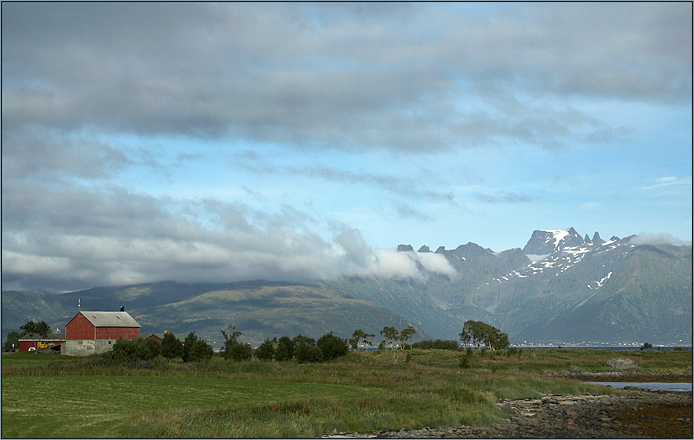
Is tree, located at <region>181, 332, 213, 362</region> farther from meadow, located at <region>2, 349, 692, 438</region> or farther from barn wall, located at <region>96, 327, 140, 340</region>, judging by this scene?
barn wall, located at <region>96, 327, 140, 340</region>

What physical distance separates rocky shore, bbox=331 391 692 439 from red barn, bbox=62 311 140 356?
95629mm

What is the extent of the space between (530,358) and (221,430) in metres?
118

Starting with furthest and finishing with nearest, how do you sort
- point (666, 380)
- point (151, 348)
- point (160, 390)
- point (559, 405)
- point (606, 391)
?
point (666, 380) < point (151, 348) < point (606, 391) < point (559, 405) < point (160, 390)

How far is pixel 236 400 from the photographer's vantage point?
52062mm

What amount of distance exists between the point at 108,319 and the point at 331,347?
54511mm

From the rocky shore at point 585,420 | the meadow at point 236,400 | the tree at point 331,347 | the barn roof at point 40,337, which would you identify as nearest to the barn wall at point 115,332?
the barn roof at point 40,337

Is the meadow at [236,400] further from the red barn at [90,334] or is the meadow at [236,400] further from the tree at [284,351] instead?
the red barn at [90,334]

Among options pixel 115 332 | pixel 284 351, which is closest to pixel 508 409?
pixel 284 351

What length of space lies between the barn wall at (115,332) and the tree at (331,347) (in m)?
43.1

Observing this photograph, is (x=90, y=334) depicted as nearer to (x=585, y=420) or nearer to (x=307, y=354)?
(x=307, y=354)

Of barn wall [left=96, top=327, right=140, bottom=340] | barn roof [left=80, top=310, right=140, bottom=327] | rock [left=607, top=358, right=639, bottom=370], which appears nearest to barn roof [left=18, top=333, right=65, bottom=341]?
barn roof [left=80, top=310, right=140, bottom=327]

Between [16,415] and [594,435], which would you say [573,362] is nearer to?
[594,435]

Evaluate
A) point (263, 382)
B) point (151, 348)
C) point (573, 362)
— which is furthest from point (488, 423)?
point (573, 362)

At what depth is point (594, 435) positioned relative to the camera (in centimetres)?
4547
